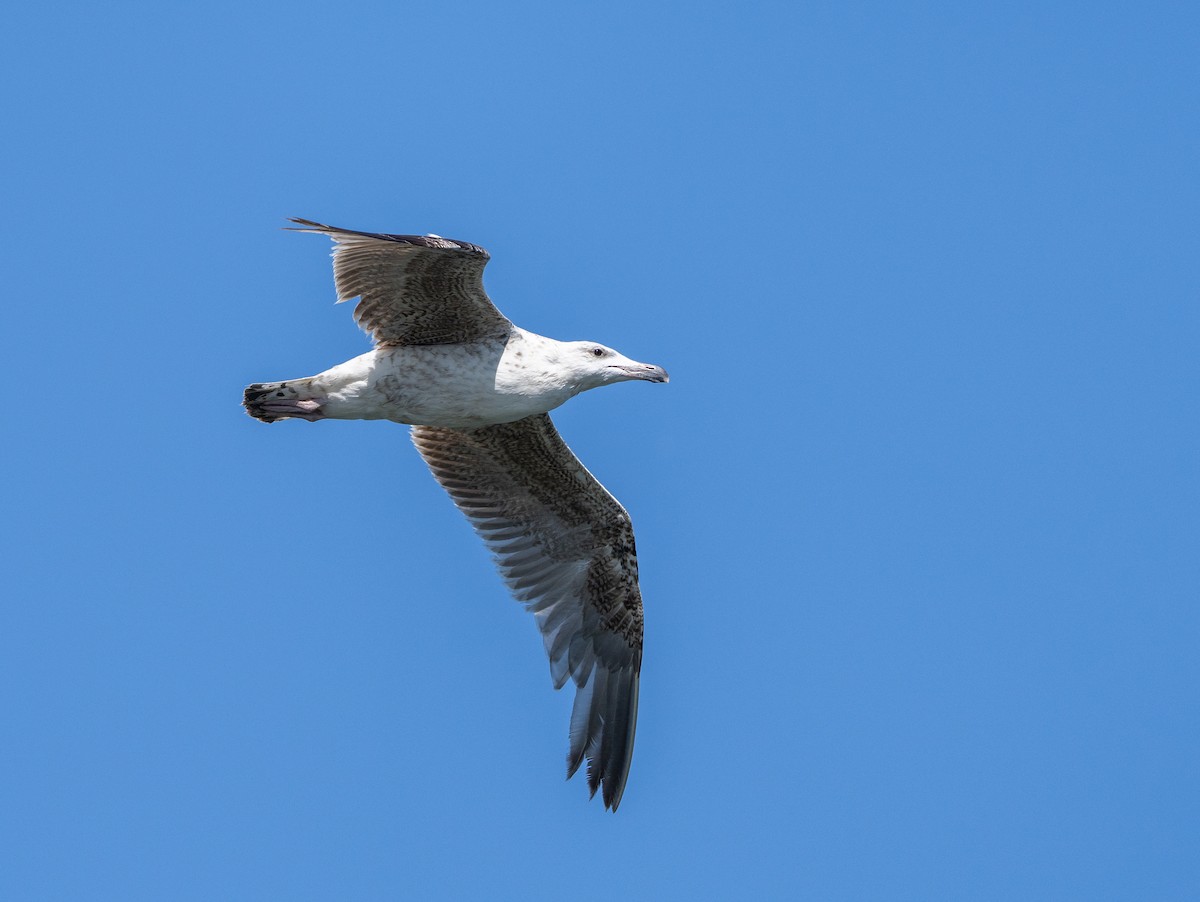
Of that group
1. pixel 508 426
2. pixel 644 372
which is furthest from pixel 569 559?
pixel 644 372

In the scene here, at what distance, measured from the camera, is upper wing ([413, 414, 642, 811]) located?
46.4 feet

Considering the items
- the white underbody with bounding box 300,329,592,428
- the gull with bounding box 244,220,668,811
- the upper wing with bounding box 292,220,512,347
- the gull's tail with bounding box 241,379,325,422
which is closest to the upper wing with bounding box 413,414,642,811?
the gull with bounding box 244,220,668,811

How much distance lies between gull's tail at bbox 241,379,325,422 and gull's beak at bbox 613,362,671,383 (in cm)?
235

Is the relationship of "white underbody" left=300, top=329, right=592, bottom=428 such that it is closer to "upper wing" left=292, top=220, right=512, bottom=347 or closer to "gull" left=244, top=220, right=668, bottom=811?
"gull" left=244, top=220, right=668, bottom=811

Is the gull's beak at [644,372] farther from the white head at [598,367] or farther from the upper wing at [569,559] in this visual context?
the upper wing at [569,559]

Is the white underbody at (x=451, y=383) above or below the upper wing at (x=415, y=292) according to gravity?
below

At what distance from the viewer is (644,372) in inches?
495

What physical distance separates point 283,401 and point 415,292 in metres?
1.34

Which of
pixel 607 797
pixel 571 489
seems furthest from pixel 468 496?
pixel 607 797

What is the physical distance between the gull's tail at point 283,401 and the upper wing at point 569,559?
181cm

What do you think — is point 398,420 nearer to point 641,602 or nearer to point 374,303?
point 374,303

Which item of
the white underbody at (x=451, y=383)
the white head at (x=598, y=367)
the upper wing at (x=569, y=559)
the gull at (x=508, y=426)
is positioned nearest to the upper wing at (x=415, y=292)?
the gull at (x=508, y=426)

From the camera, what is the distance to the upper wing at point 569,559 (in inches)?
557

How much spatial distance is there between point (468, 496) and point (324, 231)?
4222 mm
